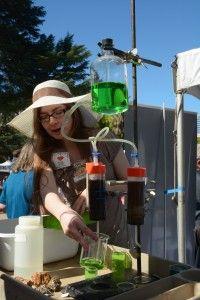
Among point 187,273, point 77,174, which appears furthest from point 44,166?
point 187,273

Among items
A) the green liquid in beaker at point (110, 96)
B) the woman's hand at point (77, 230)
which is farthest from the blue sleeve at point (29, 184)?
the green liquid in beaker at point (110, 96)

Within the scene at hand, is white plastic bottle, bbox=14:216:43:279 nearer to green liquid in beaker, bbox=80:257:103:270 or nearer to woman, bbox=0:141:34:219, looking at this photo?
green liquid in beaker, bbox=80:257:103:270

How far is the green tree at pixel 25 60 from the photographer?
54.3 ft

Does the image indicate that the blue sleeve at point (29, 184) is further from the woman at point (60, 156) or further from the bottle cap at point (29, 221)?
the bottle cap at point (29, 221)

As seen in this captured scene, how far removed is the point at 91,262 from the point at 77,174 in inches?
16.3

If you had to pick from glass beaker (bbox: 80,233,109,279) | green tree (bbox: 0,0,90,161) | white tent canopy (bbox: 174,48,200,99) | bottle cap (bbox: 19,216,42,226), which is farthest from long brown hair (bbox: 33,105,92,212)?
green tree (bbox: 0,0,90,161)

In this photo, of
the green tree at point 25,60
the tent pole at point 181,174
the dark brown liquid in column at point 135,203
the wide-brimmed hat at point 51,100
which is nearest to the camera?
the dark brown liquid in column at point 135,203

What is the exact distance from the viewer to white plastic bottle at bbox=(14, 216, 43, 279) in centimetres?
127

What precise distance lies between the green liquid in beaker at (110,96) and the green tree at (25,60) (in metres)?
15.2

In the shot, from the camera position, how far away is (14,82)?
16656 millimetres

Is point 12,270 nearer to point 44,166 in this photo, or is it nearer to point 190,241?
point 44,166

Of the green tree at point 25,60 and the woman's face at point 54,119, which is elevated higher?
the green tree at point 25,60

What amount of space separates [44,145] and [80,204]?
1.06ft

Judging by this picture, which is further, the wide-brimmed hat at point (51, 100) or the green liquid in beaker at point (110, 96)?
the wide-brimmed hat at point (51, 100)
